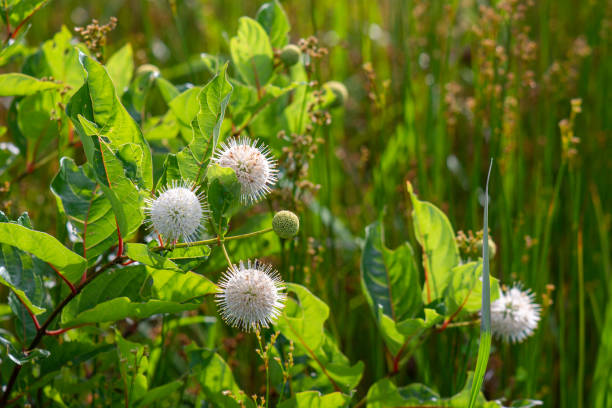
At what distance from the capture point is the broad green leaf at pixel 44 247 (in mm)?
808

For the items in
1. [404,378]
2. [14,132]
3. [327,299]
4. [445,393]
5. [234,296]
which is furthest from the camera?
[404,378]

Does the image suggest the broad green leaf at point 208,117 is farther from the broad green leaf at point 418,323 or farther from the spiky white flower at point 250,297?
the broad green leaf at point 418,323

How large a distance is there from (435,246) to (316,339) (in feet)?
0.97

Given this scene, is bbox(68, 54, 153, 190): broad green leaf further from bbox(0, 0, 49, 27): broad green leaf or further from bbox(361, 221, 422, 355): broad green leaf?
bbox(361, 221, 422, 355): broad green leaf

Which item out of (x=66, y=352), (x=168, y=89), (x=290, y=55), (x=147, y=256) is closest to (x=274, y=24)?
(x=290, y=55)

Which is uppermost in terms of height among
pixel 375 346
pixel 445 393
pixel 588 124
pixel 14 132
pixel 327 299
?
pixel 588 124

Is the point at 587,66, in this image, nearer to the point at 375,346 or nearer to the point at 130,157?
→ the point at 375,346

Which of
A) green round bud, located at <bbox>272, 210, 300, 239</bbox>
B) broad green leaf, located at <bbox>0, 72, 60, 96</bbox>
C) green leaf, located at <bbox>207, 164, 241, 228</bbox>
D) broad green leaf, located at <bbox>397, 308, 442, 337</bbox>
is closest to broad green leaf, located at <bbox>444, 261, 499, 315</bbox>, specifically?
broad green leaf, located at <bbox>397, 308, 442, 337</bbox>

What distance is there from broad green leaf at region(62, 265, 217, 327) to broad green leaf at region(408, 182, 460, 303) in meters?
0.43

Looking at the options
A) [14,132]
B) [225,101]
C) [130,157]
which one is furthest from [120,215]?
[14,132]

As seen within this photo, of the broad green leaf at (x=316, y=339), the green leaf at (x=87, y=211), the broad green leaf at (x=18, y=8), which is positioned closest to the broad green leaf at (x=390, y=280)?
the broad green leaf at (x=316, y=339)

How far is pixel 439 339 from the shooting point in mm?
1473

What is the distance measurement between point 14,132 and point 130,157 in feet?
2.05

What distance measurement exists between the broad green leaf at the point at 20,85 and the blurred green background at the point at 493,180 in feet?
0.71
